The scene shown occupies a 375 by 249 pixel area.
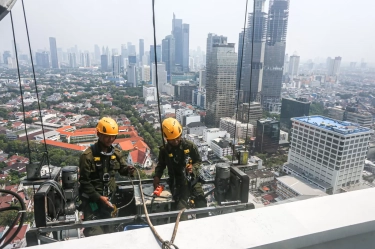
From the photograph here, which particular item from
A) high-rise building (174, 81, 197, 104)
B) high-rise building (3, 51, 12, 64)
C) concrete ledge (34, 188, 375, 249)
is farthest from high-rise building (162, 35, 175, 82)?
concrete ledge (34, 188, 375, 249)

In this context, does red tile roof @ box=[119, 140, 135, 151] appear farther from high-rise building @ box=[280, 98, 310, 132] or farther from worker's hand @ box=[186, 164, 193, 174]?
worker's hand @ box=[186, 164, 193, 174]

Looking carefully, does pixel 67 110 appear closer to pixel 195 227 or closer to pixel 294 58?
pixel 195 227

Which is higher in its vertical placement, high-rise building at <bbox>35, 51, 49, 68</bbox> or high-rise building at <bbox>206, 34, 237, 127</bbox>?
high-rise building at <bbox>35, 51, 49, 68</bbox>

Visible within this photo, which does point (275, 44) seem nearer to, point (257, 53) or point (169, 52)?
point (257, 53)

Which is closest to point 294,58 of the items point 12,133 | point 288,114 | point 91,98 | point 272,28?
point 272,28

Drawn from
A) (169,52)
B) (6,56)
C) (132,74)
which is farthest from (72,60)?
(132,74)

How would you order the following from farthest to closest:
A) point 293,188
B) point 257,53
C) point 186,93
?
point 257,53
point 186,93
point 293,188

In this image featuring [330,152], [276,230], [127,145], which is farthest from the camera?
[127,145]

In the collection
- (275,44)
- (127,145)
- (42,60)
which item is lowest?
(127,145)

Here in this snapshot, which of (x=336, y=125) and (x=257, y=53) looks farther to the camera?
(x=257, y=53)
